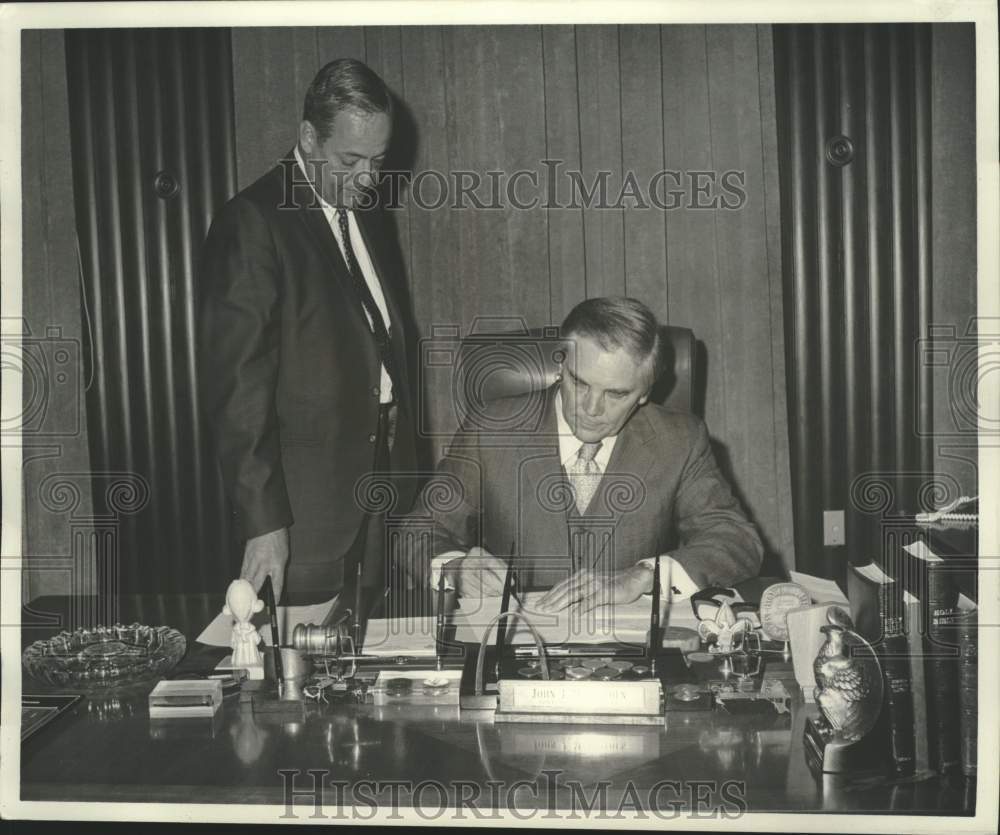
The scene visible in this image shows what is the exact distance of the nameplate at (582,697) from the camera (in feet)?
5.95

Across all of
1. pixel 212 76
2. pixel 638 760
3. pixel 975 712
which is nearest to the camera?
pixel 638 760

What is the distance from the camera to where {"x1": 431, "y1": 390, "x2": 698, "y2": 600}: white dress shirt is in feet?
7.31

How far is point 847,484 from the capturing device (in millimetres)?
2436

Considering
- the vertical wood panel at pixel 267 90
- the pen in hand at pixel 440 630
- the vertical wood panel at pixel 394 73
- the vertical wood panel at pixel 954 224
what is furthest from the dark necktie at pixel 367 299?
the vertical wood panel at pixel 954 224

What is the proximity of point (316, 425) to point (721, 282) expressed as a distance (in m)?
0.99

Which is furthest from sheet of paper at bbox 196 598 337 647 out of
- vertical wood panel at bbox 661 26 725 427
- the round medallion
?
vertical wood panel at bbox 661 26 725 427

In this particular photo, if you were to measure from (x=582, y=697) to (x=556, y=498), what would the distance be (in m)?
0.64

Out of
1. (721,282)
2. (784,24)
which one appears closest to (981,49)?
(784,24)

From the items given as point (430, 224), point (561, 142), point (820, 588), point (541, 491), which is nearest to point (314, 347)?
point (430, 224)

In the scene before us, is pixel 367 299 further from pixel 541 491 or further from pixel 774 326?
pixel 774 326

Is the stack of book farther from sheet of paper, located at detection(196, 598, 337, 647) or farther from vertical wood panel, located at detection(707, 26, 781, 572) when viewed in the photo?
sheet of paper, located at detection(196, 598, 337, 647)

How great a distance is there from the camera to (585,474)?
2.39m

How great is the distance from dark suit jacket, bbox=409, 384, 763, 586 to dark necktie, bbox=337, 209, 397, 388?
25 cm

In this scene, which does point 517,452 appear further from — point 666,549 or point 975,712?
point 975,712
